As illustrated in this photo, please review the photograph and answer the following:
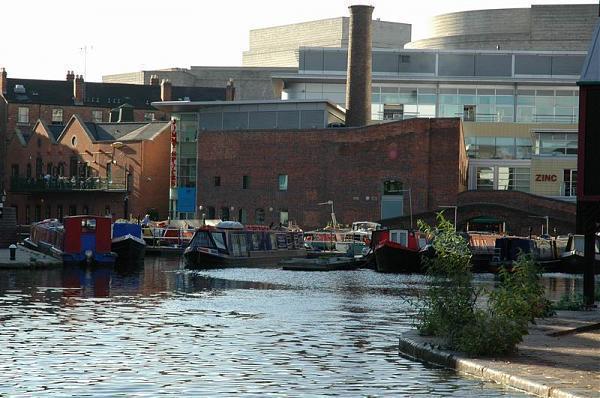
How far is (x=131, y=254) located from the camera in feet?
209

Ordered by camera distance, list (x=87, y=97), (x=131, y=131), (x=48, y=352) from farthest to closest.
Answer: (x=87, y=97)
(x=131, y=131)
(x=48, y=352)

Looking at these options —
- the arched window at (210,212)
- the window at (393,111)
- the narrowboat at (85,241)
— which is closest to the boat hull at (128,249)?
the narrowboat at (85,241)

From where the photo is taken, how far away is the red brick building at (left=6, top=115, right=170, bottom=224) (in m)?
91.8

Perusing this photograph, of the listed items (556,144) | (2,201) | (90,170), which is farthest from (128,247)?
(556,144)

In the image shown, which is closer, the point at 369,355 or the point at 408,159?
the point at 369,355

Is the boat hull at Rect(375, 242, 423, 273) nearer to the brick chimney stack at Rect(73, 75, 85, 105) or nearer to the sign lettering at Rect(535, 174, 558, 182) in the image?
the sign lettering at Rect(535, 174, 558, 182)

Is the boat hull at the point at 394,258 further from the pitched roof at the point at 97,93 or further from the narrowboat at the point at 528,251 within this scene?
the pitched roof at the point at 97,93

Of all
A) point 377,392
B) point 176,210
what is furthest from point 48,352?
point 176,210

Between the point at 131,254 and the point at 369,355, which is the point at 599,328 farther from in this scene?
the point at 131,254

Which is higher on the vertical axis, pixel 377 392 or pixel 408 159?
pixel 408 159

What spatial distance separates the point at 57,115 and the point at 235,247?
57.9 m

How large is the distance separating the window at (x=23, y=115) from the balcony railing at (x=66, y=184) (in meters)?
17.6

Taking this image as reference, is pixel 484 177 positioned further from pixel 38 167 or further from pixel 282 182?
pixel 38 167

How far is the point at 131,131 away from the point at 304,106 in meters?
18.1
